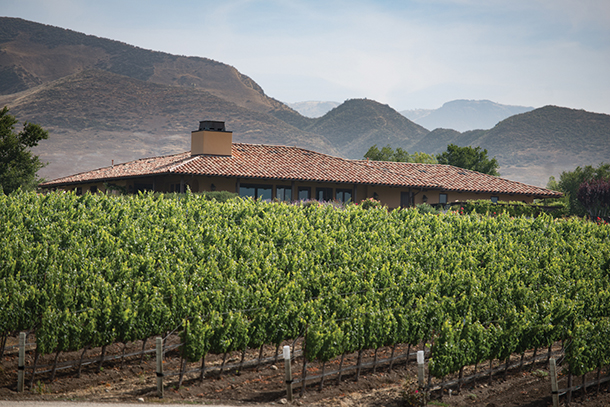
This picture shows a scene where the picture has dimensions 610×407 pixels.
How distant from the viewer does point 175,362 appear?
14188 mm

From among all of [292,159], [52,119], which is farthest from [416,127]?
[292,159]

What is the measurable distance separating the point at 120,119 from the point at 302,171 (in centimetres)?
14171

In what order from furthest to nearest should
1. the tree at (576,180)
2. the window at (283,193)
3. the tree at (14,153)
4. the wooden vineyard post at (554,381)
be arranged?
the tree at (576,180) < the tree at (14,153) < the window at (283,193) < the wooden vineyard post at (554,381)

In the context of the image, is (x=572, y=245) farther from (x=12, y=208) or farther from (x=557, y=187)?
Result: (x=557, y=187)

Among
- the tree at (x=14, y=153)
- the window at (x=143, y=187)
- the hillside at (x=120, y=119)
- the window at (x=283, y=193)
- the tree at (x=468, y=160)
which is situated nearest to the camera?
the window at (x=283, y=193)

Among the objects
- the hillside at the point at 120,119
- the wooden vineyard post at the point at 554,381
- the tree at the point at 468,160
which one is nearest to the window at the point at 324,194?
the wooden vineyard post at the point at 554,381

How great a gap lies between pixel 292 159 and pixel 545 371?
87.1 feet

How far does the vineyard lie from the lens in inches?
509

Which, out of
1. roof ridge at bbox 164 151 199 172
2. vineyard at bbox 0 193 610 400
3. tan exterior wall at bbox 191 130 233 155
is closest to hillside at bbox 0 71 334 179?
tan exterior wall at bbox 191 130 233 155

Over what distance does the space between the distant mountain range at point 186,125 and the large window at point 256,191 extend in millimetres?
96300

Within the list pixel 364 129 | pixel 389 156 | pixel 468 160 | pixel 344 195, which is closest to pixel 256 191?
pixel 344 195

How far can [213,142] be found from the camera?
37.7 metres

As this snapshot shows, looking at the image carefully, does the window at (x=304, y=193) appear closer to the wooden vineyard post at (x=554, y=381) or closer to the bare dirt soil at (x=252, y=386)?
the bare dirt soil at (x=252, y=386)

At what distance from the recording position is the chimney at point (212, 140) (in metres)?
37.5
